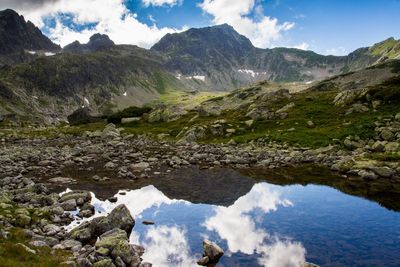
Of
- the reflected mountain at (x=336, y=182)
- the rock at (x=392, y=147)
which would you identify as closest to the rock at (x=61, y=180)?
the reflected mountain at (x=336, y=182)

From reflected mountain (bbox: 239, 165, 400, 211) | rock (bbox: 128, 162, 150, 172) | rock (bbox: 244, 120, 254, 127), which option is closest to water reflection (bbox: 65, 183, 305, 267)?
reflected mountain (bbox: 239, 165, 400, 211)

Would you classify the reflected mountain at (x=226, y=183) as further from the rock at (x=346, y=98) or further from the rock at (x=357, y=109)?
the rock at (x=346, y=98)

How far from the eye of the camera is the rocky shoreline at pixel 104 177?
2047 centimetres

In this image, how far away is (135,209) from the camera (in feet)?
98.8

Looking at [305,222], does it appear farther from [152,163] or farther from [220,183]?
[152,163]

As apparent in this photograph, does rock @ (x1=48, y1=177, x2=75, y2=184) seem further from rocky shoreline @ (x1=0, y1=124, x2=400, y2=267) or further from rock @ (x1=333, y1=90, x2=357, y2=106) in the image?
rock @ (x1=333, y1=90, x2=357, y2=106)

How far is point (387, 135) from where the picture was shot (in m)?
52.7

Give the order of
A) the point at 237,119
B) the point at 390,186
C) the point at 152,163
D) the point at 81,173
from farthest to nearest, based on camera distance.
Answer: the point at 237,119
the point at 152,163
the point at 81,173
the point at 390,186

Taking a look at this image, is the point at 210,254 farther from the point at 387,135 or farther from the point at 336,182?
the point at 387,135

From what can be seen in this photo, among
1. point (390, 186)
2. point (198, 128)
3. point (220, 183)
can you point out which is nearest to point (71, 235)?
point (220, 183)

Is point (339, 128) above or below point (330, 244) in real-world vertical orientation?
above

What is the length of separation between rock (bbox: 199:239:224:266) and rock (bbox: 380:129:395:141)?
133 ft

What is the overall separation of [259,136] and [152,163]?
75.4 ft

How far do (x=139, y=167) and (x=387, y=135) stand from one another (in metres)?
34.1
